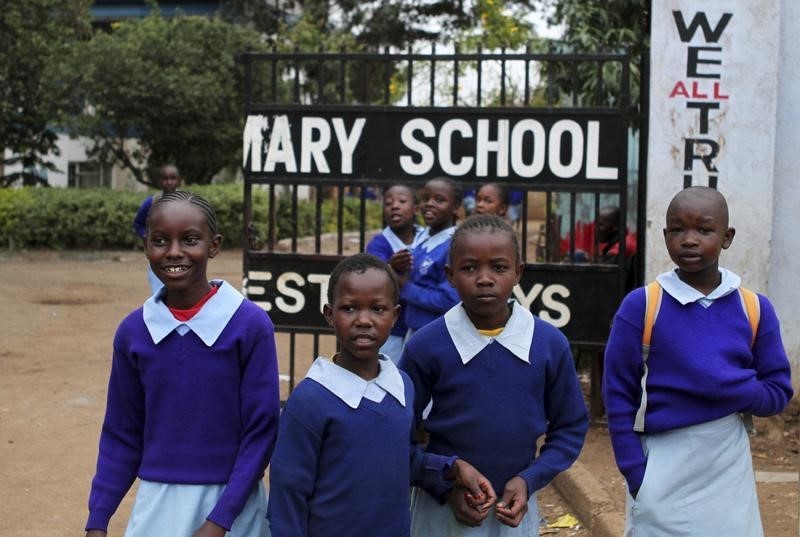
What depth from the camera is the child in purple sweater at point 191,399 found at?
2752 millimetres

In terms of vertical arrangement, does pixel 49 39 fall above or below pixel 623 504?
above

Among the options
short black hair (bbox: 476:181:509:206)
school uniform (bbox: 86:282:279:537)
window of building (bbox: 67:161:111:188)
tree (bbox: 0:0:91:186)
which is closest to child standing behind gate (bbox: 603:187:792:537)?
school uniform (bbox: 86:282:279:537)

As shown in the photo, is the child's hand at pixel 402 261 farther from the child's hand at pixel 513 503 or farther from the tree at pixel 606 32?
the tree at pixel 606 32

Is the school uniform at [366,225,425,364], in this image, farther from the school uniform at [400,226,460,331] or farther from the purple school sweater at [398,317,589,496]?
the purple school sweater at [398,317,589,496]

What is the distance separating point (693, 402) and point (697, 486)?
0.23m

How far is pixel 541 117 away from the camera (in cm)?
616

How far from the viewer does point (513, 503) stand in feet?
9.32

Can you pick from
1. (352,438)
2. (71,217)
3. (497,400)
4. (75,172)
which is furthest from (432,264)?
(75,172)

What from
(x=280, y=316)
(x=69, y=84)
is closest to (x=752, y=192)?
(x=280, y=316)

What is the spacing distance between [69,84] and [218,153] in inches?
127

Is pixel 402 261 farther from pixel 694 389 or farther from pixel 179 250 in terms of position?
pixel 179 250

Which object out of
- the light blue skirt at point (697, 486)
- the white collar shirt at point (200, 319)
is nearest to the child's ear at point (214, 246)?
the white collar shirt at point (200, 319)

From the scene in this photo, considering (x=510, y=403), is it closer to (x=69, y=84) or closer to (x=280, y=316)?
(x=280, y=316)

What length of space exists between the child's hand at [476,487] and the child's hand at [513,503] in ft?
0.12
